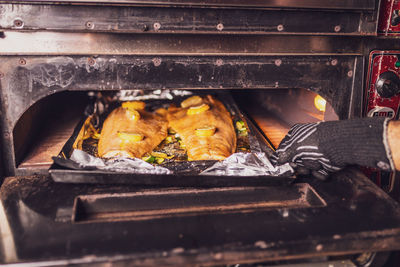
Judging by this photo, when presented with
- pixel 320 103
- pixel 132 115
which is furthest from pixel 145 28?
pixel 320 103

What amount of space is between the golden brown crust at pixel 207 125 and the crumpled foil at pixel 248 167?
164 mm

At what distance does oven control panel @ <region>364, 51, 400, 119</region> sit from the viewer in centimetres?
136

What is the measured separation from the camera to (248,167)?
125cm

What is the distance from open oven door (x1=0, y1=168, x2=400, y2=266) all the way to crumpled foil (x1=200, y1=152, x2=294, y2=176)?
8cm

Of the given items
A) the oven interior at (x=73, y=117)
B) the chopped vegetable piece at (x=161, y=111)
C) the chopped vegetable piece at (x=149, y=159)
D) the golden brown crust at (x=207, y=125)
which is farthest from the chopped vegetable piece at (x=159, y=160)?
the chopped vegetable piece at (x=161, y=111)

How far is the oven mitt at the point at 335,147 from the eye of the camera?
41.9 inches

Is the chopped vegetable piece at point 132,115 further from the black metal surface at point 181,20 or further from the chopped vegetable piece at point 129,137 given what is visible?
the black metal surface at point 181,20

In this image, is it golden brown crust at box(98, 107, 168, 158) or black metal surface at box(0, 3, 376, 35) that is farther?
golden brown crust at box(98, 107, 168, 158)

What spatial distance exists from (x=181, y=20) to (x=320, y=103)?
3.20 ft

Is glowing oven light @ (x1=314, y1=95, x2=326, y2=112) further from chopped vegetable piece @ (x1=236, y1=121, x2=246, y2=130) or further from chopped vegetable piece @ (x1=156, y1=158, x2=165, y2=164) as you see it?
chopped vegetable piece @ (x1=156, y1=158, x2=165, y2=164)

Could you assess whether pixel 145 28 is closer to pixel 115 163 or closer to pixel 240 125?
pixel 115 163

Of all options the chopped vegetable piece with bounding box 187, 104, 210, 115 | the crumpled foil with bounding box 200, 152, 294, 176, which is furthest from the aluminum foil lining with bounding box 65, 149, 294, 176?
the chopped vegetable piece with bounding box 187, 104, 210, 115

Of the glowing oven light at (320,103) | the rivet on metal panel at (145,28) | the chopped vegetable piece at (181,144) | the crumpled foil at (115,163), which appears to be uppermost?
the rivet on metal panel at (145,28)

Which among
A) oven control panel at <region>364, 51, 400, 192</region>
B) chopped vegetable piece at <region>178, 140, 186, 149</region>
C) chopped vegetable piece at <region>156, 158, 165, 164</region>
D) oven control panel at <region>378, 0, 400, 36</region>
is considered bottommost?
chopped vegetable piece at <region>156, 158, 165, 164</region>
